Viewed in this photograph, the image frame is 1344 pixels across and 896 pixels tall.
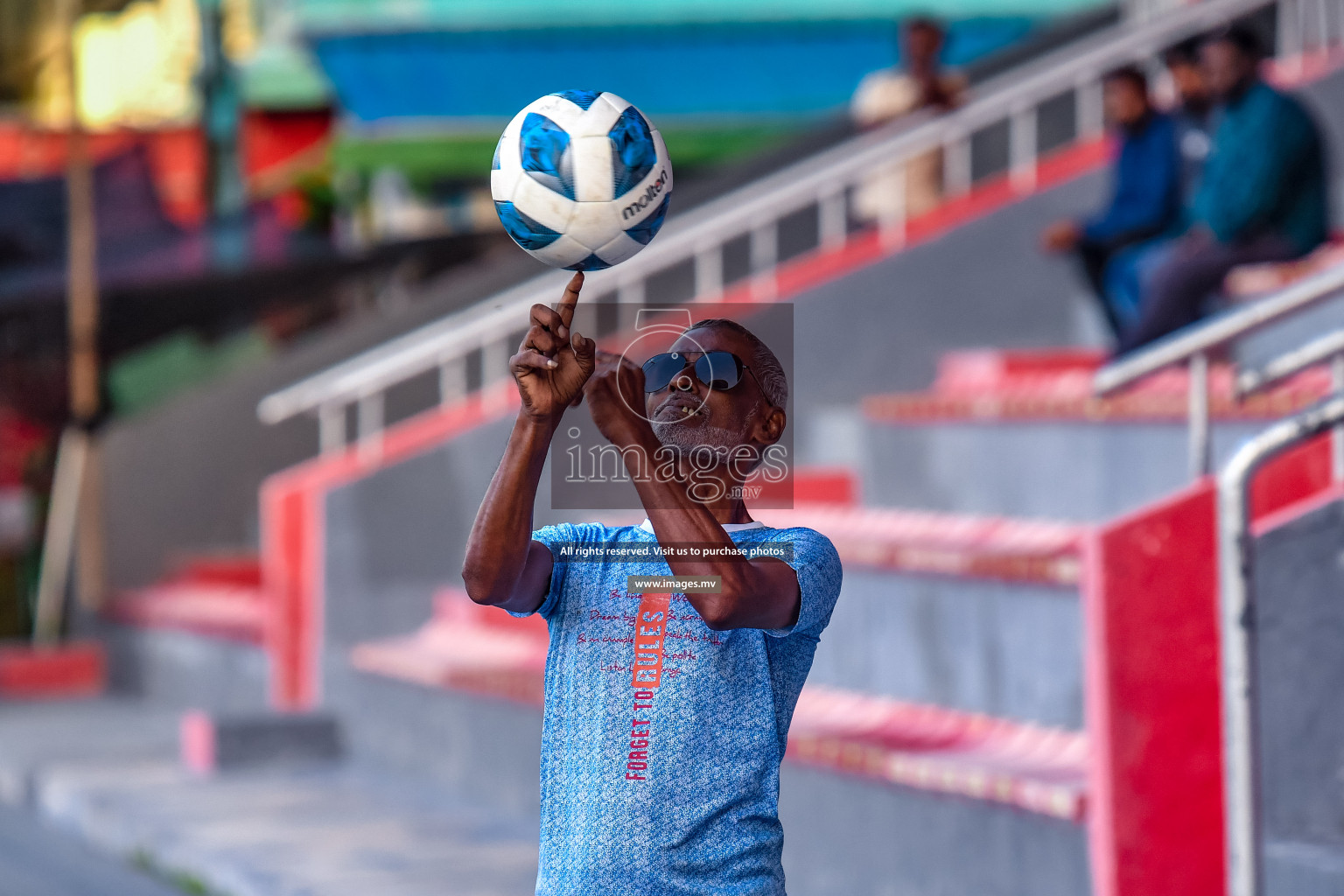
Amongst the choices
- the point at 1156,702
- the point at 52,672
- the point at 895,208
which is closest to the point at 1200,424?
the point at 1156,702

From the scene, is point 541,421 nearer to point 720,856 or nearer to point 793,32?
point 720,856

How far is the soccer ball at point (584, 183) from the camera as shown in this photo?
2.31 m

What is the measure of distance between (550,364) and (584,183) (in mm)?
278

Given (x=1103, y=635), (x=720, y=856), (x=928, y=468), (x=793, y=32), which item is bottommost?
(x=720, y=856)

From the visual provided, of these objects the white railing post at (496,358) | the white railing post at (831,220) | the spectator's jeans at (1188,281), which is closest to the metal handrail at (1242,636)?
the spectator's jeans at (1188,281)

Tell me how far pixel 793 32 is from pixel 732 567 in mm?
12784

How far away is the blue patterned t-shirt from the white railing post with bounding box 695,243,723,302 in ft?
18.4

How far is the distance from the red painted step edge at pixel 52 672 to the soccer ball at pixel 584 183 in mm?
7760

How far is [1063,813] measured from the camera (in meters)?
3.96

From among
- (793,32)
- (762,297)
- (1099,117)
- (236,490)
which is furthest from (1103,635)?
(793,32)

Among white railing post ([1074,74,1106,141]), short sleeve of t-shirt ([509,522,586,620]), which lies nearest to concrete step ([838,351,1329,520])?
white railing post ([1074,74,1106,141])

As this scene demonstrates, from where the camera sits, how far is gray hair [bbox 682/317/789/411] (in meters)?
2.30

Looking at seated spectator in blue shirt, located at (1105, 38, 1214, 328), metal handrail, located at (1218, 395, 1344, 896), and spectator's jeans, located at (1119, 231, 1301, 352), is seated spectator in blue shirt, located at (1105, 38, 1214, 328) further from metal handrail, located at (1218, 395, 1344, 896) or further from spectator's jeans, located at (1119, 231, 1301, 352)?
metal handrail, located at (1218, 395, 1344, 896)

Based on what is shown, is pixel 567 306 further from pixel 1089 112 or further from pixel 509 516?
pixel 1089 112
